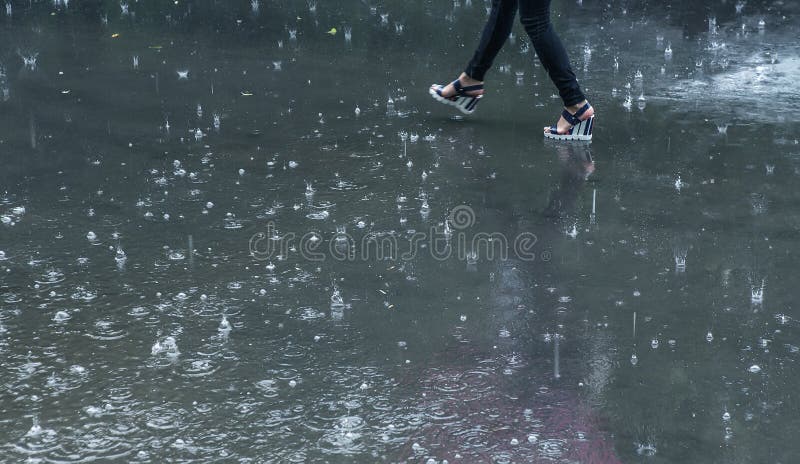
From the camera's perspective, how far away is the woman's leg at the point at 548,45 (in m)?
6.18

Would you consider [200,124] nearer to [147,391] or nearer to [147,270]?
[147,270]

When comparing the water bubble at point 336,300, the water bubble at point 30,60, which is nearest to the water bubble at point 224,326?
the water bubble at point 336,300

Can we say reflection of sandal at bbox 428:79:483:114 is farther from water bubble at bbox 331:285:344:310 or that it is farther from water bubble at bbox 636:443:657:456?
water bubble at bbox 636:443:657:456

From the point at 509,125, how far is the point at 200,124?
1.97 m

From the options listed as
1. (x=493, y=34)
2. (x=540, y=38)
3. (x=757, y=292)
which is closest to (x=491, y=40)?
(x=493, y=34)

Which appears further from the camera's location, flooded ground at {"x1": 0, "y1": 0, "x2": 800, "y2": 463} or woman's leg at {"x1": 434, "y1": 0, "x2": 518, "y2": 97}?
woman's leg at {"x1": 434, "y1": 0, "x2": 518, "y2": 97}

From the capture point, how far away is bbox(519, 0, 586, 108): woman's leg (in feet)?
20.3

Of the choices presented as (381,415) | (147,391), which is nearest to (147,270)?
(147,391)

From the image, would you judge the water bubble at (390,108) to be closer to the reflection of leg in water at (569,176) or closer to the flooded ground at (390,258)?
the flooded ground at (390,258)

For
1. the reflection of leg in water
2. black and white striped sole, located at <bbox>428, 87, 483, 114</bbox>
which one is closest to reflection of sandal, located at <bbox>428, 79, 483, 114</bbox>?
black and white striped sole, located at <bbox>428, 87, 483, 114</bbox>

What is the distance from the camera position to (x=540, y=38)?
20.5 ft

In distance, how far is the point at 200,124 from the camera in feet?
21.6

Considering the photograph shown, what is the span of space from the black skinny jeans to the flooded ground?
367mm

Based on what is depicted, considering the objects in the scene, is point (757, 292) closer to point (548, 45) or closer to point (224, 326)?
point (224, 326)
